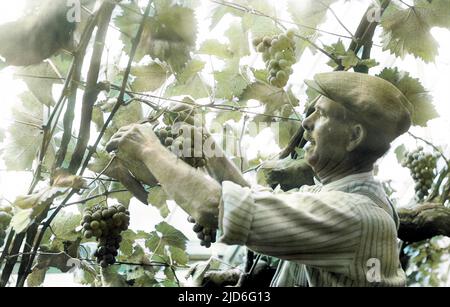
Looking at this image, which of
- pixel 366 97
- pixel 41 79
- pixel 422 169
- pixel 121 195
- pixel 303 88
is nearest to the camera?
pixel 366 97

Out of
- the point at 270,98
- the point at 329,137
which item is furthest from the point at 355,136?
the point at 270,98

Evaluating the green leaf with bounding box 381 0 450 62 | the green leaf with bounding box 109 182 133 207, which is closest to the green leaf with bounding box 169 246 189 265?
the green leaf with bounding box 109 182 133 207

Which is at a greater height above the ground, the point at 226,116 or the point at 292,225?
the point at 226,116

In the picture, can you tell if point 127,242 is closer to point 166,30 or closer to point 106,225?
point 106,225

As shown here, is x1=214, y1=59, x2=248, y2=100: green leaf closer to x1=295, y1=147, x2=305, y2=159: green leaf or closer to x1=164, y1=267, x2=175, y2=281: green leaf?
x1=295, y1=147, x2=305, y2=159: green leaf

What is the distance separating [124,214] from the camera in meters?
0.92

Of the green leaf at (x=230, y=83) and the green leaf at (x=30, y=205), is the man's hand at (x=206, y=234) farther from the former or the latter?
the green leaf at (x=230, y=83)

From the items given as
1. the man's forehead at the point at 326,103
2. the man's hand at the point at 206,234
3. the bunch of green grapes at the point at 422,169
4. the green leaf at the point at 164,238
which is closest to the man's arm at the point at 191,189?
the man's hand at the point at 206,234

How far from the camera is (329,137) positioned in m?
0.84

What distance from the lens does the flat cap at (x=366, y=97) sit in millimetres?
823

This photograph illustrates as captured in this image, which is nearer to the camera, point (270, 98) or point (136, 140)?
point (136, 140)

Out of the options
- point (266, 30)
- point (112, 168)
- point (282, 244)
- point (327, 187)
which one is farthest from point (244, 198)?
point (266, 30)

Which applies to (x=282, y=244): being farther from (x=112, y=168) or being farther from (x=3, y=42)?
(x=3, y=42)

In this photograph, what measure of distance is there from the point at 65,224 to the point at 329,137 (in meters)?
0.52
